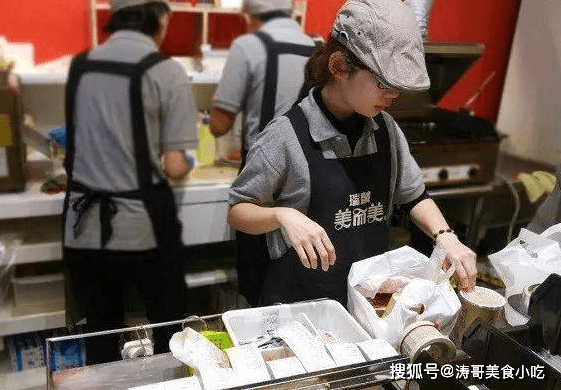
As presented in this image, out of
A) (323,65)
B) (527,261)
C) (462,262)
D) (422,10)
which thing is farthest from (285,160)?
(422,10)

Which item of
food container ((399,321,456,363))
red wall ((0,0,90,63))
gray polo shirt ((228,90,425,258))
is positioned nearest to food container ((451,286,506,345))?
food container ((399,321,456,363))

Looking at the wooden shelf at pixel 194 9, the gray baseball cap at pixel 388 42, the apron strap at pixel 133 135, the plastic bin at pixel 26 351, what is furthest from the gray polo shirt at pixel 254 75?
the plastic bin at pixel 26 351

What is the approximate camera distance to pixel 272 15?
1898 mm

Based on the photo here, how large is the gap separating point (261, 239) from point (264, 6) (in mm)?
877

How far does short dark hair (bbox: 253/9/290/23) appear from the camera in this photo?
187 centimetres

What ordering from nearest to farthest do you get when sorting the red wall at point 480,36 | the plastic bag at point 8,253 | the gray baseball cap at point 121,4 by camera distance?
the gray baseball cap at point 121,4 → the plastic bag at point 8,253 → the red wall at point 480,36

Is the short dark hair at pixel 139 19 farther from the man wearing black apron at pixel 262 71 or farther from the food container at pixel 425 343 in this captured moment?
the food container at pixel 425 343

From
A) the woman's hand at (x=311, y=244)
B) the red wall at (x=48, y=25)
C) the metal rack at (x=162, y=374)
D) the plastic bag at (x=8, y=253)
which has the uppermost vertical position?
the red wall at (x=48, y=25)

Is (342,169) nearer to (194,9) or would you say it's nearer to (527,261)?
(527,261)

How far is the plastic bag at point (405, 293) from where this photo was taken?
1.00 m

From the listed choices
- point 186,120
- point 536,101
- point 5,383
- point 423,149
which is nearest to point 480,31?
point 536,101

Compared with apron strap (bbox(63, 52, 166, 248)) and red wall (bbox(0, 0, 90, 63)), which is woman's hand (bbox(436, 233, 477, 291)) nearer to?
apron strap (bbox(63, 52, 166, 248))

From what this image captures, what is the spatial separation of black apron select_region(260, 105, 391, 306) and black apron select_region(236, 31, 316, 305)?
0.24 m

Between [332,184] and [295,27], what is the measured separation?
0.87 meters
